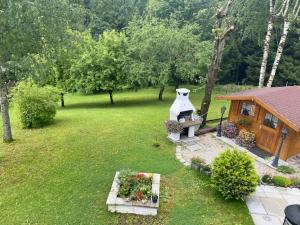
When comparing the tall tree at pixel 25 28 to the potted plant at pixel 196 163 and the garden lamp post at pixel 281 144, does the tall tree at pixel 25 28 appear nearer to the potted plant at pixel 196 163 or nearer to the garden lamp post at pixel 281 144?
the potted plant at pixel 196 163

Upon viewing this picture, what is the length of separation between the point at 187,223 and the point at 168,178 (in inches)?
96.9

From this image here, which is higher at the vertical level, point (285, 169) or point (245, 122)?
point (245, 122)

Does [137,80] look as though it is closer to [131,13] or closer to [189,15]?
[189,15]

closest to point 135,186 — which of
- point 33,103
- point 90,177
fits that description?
point 90,177

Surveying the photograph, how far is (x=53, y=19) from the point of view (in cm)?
918

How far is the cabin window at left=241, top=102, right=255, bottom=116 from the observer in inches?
553

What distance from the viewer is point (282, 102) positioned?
13.1 metres

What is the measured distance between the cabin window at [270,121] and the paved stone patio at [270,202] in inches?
135

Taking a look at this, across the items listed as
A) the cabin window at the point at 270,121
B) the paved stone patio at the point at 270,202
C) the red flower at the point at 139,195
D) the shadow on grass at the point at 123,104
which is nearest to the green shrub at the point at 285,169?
the paved stone patio at the point at 270,202

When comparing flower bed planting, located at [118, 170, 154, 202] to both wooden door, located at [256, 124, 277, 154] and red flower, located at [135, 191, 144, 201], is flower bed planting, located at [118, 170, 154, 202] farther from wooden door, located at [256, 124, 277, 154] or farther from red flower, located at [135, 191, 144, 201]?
wooden door, located at [256, 124, 277, 154]

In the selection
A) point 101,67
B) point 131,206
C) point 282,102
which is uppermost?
point 101,67

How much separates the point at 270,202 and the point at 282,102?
5.49 metres

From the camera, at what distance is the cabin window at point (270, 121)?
12.8 metres

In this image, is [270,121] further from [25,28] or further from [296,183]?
[25,28]
